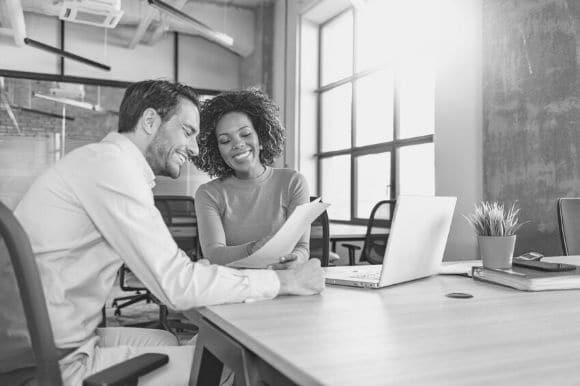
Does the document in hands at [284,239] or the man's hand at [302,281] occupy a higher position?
the document in hands at [284,239]

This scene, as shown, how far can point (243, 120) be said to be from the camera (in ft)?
7.09

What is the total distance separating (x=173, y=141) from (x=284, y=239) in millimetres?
400

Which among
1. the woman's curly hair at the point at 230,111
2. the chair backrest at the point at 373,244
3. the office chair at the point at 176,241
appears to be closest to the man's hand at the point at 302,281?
the woman's curly hair at the point at 230,111

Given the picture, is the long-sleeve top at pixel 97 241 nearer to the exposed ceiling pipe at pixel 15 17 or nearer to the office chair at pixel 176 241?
the office chair at pixel 176 241

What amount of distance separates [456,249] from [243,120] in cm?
243

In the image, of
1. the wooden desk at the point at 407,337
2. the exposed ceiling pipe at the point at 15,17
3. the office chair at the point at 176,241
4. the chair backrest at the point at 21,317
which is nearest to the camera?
the wooden desk at the point at 407,337

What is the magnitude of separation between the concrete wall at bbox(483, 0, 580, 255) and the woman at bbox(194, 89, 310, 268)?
6.12 ft

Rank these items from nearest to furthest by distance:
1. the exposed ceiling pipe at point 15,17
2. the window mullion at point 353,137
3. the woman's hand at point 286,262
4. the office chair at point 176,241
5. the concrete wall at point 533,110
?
the woman's hand at point 286,262, the concrete wall at point 533,110, the office chair at point 176,241, the exposed ceiling pipe at point 15,17, the window mullion at point 353,137

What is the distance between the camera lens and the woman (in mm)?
2059

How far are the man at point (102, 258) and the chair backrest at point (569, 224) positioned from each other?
5.33 feet

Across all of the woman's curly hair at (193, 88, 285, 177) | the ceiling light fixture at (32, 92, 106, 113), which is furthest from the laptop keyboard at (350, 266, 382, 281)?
the ceiling light fixture at (32, 92, 106, 113)

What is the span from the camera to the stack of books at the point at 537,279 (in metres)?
1.28

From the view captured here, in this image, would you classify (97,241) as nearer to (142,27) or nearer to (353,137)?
(353,137)

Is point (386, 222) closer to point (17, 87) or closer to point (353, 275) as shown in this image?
point (353, 275)
